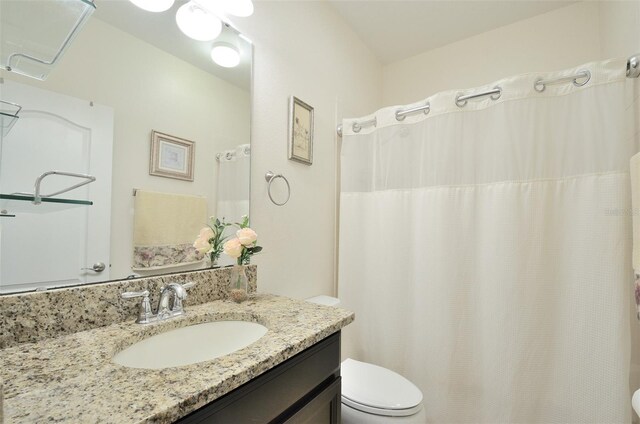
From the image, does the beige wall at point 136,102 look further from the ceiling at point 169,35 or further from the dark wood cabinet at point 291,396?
the dark wood cabinet at point 291,396

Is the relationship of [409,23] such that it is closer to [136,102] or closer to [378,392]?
[136,102]

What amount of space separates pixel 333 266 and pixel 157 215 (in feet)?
3.81

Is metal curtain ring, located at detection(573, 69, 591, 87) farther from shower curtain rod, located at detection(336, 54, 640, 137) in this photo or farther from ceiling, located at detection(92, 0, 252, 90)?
ceiling, located at detection(92, 0, 252, 90)

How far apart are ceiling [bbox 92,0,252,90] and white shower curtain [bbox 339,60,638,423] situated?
850 mm

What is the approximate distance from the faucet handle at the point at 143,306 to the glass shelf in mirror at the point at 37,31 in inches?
25.1

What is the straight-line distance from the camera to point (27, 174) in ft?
2.37

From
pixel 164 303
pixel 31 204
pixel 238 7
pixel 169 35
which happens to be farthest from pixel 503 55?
pixel 31 204

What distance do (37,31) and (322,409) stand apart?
131 centimetres

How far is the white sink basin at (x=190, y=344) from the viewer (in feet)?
2.51

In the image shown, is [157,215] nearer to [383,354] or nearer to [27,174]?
[27,174]

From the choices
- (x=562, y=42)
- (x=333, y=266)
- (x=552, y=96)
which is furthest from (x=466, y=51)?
(x=333, y=266)

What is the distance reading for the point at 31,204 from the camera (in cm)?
73

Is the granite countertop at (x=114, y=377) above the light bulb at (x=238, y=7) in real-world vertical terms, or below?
below

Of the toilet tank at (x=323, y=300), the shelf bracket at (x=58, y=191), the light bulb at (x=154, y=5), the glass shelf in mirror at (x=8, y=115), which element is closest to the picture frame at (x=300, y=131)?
the light bulb at (x=154, y=5)
